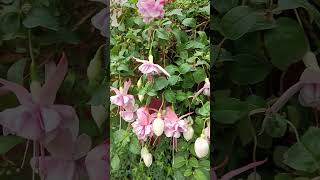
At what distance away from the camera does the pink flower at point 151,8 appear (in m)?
1.67

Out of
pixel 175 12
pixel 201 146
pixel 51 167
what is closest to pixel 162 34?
pixel 175 12

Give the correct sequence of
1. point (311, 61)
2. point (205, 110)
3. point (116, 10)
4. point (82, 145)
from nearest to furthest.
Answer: point (311, 61) < point (82, 145) < point (205, 110) < point (116, 10)

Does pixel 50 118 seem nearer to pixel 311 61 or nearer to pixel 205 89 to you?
pixel 311 61

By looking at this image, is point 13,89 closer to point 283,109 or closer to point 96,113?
point 96,113

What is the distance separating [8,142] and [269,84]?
0.61 metres

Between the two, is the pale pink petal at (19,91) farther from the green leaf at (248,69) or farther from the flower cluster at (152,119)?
the flower cluster at (152,119)

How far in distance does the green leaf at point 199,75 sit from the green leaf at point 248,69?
0.62 meters

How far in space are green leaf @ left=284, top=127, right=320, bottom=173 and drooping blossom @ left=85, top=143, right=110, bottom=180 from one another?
425 mm

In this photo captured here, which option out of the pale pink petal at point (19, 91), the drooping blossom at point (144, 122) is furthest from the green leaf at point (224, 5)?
the drooping blossom at point (144, 122)

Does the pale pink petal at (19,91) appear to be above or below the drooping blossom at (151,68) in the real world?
below

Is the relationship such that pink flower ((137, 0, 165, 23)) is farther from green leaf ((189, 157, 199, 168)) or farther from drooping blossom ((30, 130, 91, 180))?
drooping blossom ((30, 130, 91, 180))

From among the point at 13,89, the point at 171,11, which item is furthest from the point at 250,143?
the point at 171,11

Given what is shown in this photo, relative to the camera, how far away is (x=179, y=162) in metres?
1.70

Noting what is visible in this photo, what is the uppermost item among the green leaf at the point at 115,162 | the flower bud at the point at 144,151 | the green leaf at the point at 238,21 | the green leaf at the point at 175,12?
the green leaf at the point at 175,12
